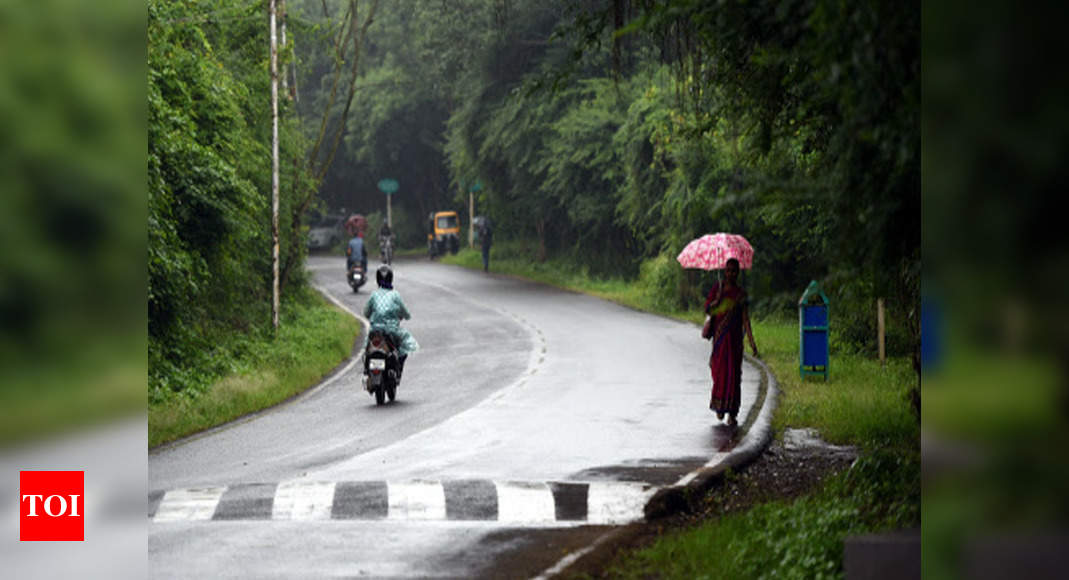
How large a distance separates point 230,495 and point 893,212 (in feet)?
25.0

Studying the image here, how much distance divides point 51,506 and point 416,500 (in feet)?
24.2

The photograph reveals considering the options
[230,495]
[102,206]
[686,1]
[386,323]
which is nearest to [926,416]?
[102,206]

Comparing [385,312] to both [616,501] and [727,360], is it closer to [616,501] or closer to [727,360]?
[727,360]

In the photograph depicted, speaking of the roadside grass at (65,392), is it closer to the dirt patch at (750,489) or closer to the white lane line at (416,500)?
the dirt patch at (750,489)

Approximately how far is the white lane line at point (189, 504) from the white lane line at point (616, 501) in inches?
125

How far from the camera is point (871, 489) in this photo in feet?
28.5

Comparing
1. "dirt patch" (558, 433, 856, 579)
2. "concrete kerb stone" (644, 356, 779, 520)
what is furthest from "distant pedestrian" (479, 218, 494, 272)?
"dirt patch" (558, 433, 856, 579)

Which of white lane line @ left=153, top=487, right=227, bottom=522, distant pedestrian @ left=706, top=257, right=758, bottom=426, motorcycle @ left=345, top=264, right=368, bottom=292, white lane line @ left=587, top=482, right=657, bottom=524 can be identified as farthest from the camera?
motorcycle @ left=345, top=264, right=368, bottom=292

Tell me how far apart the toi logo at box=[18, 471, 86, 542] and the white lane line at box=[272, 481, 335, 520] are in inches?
253

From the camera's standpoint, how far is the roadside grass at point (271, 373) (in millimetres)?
15770

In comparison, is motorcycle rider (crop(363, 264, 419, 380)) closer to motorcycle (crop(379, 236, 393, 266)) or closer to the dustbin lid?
the dustbin lid

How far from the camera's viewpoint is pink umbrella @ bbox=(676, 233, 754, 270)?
23.8 m

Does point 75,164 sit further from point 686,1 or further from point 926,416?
point 686,1

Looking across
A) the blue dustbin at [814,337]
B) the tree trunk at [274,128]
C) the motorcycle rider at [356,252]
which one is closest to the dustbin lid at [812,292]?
the blue dustbin at [814,337]
